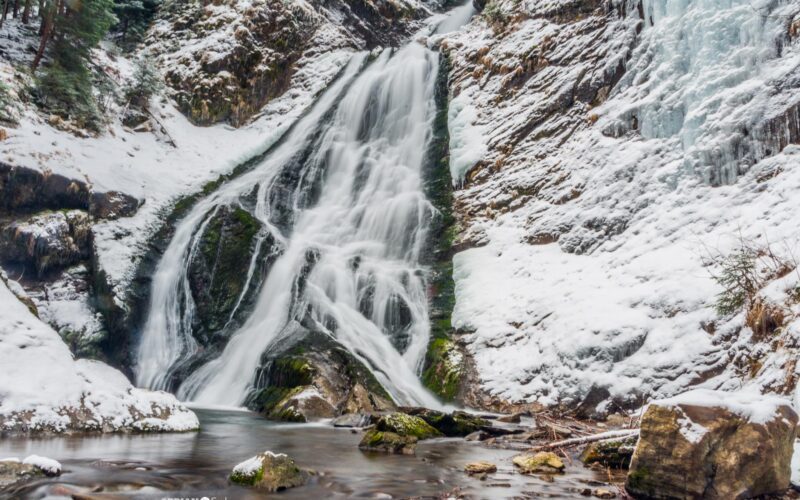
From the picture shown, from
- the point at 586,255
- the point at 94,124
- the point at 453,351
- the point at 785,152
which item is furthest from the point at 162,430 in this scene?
the point at 94,124

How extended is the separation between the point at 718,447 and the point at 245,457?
4207 mm

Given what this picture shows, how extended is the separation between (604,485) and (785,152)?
A: 8.50 m

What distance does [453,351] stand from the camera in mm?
11742

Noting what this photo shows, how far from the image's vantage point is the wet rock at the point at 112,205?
15438 millimetres

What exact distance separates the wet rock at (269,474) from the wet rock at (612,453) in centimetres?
275

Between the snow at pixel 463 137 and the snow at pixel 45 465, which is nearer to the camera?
the snow at pixel 45 465

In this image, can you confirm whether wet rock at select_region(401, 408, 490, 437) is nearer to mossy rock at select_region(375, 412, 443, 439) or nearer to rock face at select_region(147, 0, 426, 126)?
mossy rock at select_region(375, 412, 443, 439)

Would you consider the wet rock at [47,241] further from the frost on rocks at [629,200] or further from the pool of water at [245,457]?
the frost on rocks at [629,200]

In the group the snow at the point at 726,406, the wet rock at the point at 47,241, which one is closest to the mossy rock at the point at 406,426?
the snow at the point at 726,406

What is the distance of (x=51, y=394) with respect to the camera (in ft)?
19.3

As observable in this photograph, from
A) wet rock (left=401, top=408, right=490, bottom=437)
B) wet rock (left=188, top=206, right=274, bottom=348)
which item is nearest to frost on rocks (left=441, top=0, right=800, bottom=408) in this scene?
wet rock (left=401, top=408, right=490, bottom=437)

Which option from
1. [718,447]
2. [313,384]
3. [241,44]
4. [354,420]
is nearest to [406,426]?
[354,420]

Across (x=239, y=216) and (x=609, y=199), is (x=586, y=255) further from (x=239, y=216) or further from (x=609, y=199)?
(x=239, y=216)

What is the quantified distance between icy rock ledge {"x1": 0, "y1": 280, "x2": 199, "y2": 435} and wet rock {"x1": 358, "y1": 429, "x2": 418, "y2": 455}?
2.55 m
